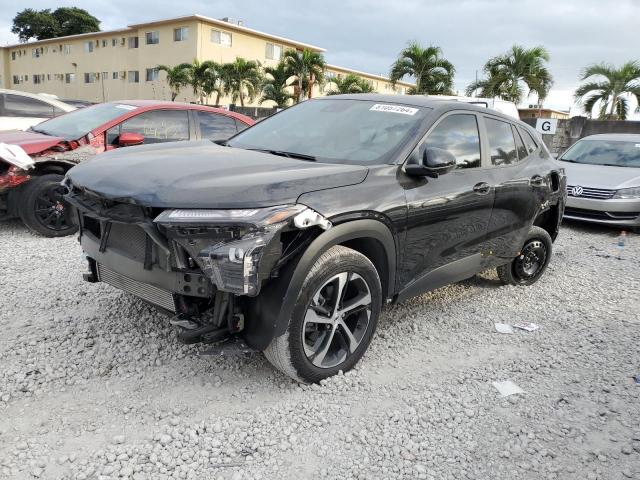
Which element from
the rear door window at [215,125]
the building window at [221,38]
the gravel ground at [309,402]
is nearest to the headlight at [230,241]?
the gravel ground at [309,402]

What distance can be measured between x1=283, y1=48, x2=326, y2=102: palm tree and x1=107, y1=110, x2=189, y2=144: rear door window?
2336 centimetres

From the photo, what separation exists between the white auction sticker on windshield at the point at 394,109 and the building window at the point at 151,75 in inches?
1598

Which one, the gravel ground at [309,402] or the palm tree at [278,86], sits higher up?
the palm tree at [278,86]

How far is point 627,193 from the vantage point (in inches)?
318

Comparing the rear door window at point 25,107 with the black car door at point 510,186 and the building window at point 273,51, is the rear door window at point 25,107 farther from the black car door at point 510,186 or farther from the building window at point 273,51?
the building window at point 273,51

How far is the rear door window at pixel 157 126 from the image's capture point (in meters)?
6.20

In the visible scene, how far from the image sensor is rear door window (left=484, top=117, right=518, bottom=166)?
429cm

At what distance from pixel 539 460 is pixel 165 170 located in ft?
8.18

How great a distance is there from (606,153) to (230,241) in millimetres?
9147

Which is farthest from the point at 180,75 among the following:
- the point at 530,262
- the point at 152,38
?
the point at 530,262

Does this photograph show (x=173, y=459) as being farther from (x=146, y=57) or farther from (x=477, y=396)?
(x=146, y=57)

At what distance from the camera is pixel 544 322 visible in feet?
14.5

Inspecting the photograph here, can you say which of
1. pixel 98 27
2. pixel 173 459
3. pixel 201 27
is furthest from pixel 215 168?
pixel 98 27

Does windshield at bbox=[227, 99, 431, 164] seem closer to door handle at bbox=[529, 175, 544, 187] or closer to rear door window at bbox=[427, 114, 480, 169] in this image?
rear door window at bbox=[427, 114, 480, 169]
